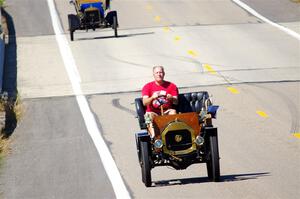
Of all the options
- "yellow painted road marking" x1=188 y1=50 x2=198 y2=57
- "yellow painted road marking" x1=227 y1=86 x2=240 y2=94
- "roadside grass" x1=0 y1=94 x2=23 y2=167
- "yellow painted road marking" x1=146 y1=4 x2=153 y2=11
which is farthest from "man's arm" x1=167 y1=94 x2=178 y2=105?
"yellow painted road marking" x1=146 y1=4 x2=153 y2=11

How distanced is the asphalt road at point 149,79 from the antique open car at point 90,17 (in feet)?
1.90

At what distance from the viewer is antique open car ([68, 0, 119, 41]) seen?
31.5 m

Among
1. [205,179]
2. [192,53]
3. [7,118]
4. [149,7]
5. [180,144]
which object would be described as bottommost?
[192,53]

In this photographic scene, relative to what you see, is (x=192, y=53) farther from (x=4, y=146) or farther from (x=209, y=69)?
(x=4, y=146)

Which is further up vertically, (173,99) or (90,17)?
(173,99)

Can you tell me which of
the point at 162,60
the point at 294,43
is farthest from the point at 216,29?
the point at 162,60

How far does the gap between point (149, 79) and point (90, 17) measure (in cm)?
707

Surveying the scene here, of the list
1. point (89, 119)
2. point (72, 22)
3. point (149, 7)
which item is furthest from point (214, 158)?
point (149, 7)

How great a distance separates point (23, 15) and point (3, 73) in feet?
38.2

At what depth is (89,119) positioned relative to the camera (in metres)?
20.1

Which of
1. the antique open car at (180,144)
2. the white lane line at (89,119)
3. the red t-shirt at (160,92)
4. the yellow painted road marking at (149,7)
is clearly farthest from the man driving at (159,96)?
the yellow painted road marking at (149,7)

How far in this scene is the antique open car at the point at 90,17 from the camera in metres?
31.5

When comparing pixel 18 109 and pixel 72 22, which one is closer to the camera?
pixel 18 109

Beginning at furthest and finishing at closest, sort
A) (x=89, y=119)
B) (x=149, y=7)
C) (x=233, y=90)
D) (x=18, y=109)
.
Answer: (x=149, y=7)
(x=233, y=90)
(x=18, y=109)
(x=89, y=119)
